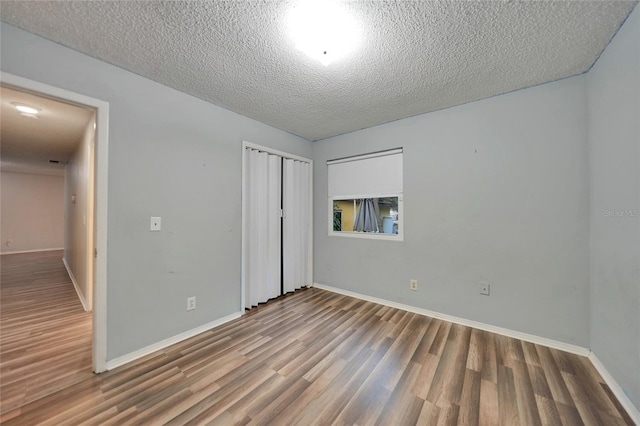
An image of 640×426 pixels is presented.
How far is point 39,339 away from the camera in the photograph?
224 cm

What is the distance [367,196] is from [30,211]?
33.4ft

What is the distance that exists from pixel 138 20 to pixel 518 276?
370cm

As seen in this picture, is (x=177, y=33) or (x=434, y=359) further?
(x=434, y=359)

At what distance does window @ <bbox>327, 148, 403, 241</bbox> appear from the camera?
3100 millimetres

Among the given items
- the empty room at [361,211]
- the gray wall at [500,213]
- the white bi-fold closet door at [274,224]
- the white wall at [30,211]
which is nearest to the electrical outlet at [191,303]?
the empty room at [361,211]

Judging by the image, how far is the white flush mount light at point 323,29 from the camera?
4.56 ft

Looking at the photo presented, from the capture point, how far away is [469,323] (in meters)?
2.54

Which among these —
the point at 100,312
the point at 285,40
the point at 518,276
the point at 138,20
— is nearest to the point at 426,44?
the point at 285,40

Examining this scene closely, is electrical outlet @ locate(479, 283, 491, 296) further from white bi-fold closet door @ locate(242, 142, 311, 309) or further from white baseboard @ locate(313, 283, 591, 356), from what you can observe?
white bi-fold closet door @ locate(242, 142, 311, 309)

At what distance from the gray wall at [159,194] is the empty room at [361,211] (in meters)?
0.02

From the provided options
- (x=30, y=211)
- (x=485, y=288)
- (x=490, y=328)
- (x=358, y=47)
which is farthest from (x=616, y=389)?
(x=30, y=211)

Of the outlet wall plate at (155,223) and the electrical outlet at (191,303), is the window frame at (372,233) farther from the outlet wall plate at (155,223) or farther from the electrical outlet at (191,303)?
the outlet wall plate at (155,223)

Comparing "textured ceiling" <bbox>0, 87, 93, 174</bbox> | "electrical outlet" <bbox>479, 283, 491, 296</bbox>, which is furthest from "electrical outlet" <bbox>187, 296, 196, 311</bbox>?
"electrical outlet" <bbox>479, 283, 491, 296</bbox>

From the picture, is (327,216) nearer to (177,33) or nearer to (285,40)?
(285,40)
